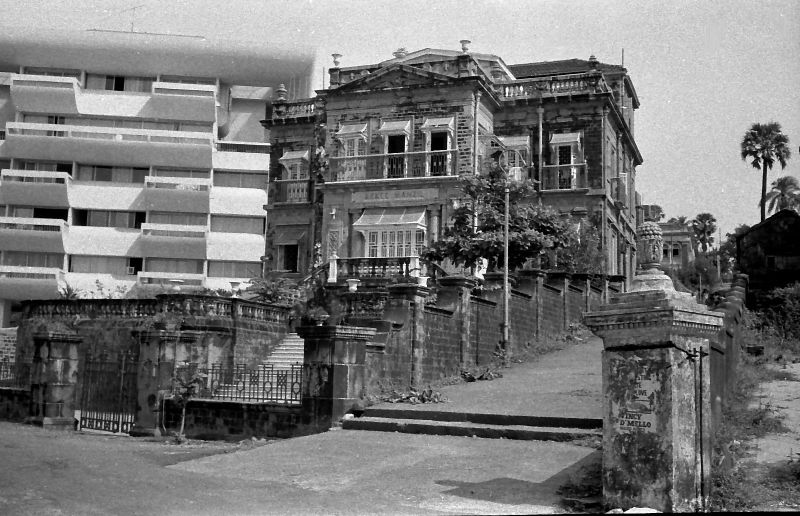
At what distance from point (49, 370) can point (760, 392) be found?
45.1 ft

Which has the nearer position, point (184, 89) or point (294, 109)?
point (294, 109)

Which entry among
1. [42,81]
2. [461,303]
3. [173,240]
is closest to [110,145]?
[42,81]

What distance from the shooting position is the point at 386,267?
28578 mm

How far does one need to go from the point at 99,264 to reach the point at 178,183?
7.39m

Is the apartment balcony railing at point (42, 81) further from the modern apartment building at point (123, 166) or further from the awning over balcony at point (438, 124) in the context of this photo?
the awning over balcony at point (438, 124)

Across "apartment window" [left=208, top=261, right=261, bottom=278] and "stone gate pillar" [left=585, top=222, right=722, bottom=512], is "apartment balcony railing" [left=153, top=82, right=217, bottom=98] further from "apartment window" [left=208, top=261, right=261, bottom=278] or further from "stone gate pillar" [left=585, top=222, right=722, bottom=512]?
"stone gate pillar" [left=585, top=222, right=722, bottom=512]

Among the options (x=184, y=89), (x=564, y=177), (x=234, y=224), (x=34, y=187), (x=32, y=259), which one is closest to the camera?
(x=564, y=177)

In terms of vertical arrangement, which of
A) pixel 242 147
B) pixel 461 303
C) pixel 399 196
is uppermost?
pixel 242 147

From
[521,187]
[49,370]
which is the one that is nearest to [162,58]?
[521,187]

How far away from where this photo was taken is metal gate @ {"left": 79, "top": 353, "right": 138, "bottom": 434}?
1688 cm

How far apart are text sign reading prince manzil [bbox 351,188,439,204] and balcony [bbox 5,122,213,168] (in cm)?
2505

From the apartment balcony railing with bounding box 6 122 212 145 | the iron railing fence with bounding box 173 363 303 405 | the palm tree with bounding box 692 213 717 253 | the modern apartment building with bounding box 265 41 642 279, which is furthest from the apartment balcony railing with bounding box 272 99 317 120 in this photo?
the palm tree with bounding box 692 213 717 253

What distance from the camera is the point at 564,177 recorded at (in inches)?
1328

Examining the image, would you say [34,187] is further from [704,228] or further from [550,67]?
[704,228]
